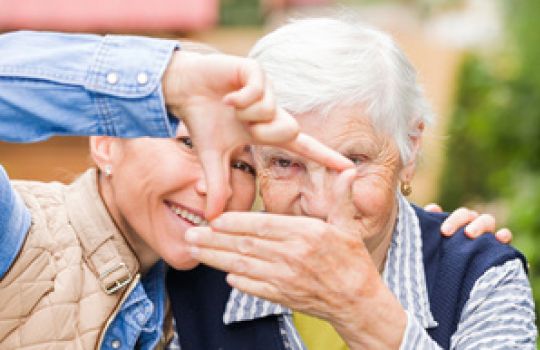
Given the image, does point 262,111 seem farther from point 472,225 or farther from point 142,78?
point 472,225

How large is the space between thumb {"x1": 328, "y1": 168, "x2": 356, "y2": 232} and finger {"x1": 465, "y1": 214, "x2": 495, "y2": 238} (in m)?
0.53

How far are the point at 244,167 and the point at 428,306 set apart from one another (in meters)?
0.66

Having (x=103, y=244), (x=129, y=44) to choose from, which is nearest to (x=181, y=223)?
(x=103, y=244)

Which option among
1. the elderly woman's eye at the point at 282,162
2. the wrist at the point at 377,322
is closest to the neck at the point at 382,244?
the elderly woman's eye at the point at 282,162

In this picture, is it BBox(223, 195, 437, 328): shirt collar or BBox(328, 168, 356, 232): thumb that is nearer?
BBox(328, 168, 356, 232): thumb

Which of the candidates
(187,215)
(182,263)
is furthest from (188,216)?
(182,263)

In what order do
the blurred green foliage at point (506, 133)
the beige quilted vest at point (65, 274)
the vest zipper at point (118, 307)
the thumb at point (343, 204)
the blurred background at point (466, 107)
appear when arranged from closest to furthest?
1. the thumb at point (343, 204)
2. the beige quilted vest at point (65, 274)
3. the vest zipper at point (118, 307)
4. the blurred green foliage at point (506, 133)
5. the blurred background at point (466, 107)

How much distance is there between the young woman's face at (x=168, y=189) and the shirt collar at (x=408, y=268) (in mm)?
479

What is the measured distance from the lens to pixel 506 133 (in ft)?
30.5

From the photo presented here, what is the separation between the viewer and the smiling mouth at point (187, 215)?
270cm

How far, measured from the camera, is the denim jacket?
2082 mm

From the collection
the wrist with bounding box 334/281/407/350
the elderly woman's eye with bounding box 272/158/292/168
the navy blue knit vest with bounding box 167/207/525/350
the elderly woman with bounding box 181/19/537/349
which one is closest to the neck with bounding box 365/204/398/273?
the elderly woman with bounding box 181/19/537/349

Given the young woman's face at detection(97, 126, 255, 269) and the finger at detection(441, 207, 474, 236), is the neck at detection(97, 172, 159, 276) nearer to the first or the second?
the young woman's face at detection(97, 126, 255, 269)

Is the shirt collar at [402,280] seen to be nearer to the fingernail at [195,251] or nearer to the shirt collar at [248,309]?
the shirt collar at [248,309]
